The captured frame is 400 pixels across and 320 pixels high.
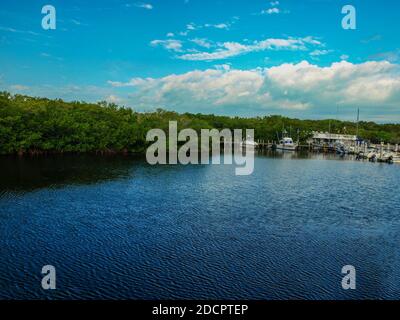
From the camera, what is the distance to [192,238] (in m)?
20.6

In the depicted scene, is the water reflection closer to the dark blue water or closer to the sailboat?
the dark blue water

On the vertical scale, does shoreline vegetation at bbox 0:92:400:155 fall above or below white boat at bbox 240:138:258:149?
above

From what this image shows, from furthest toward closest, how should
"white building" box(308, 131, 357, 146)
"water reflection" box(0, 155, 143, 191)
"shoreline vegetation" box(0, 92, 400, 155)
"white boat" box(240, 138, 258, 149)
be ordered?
"white building" box(308, 131, 357, 146) < "white boat" box(240, 138, 258, 149) < "shoreline vegetation" box(0, 92, 400, 155) < "water reflection" box(0, 155, 143, 191)

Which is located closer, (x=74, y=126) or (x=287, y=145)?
(x=74, y=126)

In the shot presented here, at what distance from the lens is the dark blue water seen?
49.7 feet

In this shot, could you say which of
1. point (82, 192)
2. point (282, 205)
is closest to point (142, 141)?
point (82, 192)

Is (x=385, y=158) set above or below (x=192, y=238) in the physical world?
above

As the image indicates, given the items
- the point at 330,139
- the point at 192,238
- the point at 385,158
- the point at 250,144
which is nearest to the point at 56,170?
the point at 192,238

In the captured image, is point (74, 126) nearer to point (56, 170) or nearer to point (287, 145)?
point (56, 170)

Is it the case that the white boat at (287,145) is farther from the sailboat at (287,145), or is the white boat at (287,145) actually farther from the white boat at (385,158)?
the white boat at (385,158)

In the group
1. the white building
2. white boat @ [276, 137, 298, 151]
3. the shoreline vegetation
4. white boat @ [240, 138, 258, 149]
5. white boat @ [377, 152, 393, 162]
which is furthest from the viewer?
the white building

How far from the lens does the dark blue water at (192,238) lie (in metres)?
15.2

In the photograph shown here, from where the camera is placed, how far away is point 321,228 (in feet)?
76.5

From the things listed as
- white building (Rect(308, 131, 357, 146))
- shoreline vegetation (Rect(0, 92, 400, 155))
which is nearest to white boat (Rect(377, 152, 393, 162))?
white building (Rect(308, 131, 357, 146))
